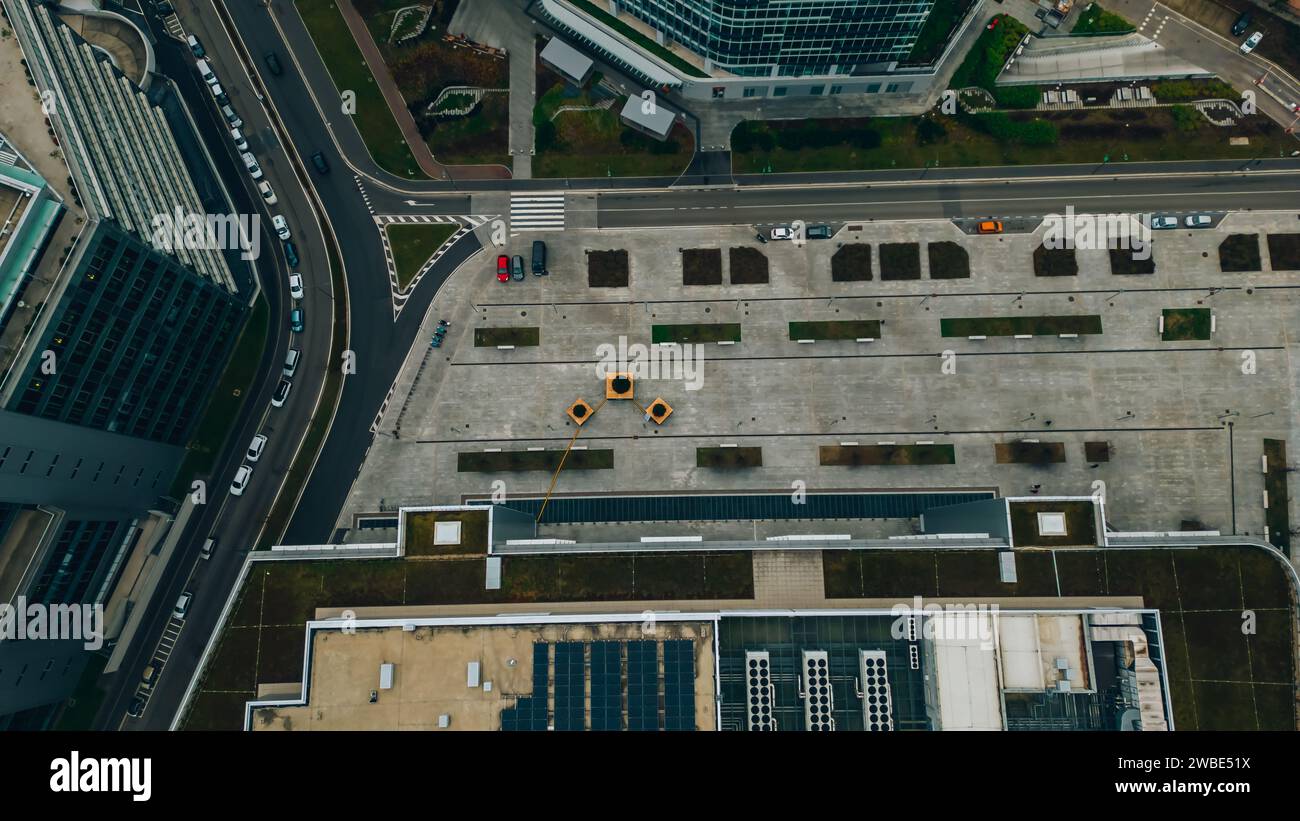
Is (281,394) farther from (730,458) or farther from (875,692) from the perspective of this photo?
(875,692)

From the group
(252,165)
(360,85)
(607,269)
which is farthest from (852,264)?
(252,165)

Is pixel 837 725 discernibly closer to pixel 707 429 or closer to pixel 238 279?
pixel 707 429

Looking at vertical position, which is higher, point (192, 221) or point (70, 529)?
point (192, 221)

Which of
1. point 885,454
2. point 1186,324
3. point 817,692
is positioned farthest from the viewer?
point 1186,324

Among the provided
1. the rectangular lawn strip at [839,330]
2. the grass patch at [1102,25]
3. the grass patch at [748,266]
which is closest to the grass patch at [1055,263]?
the rectangular lawn strip at [839,330]

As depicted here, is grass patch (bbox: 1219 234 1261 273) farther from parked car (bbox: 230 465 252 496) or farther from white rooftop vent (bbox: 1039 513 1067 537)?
parked car (bbox: 230 465 252 496)

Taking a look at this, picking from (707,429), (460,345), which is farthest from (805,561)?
(460,345)
